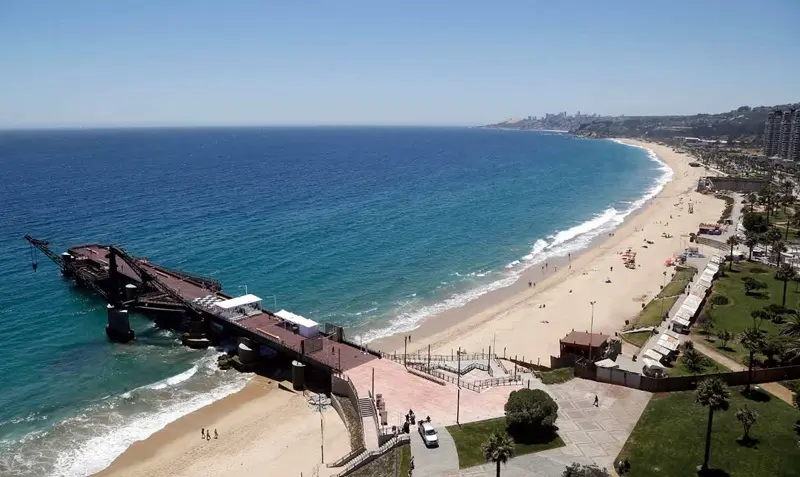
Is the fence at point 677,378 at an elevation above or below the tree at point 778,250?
below

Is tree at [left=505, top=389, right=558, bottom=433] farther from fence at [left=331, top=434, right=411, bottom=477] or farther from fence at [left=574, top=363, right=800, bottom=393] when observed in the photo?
fence at [left=574, top=363, right=800, bottom=393]

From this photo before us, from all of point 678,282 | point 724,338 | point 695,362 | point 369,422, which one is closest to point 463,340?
point 369,422

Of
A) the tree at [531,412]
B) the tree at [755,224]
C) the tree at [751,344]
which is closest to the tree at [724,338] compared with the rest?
the tree at [751,344]

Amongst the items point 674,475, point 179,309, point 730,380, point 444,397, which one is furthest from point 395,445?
point 179,309

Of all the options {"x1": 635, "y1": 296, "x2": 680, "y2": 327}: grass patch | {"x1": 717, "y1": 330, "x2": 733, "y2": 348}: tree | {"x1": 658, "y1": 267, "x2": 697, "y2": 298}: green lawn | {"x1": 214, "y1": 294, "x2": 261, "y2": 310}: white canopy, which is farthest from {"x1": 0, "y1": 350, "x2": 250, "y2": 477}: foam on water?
{"x1": 658, "y1": 267, "x2": 697, "y2": 298}: green lawn

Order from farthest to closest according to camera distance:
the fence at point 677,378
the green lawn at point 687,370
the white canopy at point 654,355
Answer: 1. the white canopy at point 654,355
2. the green lawn at point 687,370
3. the fence at point 677,378

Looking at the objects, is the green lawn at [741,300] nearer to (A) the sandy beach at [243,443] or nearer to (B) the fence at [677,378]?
(B) the fence at [677,378]

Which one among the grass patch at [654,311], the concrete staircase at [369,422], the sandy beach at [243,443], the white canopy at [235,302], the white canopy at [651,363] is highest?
the white canopy at [235,302]

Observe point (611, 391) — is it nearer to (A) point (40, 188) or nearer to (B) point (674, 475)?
(B) point (674, 475)
